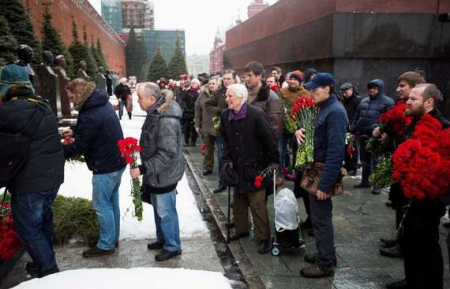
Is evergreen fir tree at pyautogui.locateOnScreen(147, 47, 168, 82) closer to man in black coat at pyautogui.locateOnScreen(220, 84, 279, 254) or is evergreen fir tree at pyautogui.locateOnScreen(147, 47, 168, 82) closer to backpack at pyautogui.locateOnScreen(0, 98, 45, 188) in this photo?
man in black coat at pyautogui.locateOnScreen(220, 84, 279, 254)

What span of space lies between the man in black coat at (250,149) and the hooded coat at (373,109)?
293 cm

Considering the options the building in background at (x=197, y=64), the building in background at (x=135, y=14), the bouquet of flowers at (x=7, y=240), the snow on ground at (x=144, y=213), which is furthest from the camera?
the building in background at (x=197, y=64)

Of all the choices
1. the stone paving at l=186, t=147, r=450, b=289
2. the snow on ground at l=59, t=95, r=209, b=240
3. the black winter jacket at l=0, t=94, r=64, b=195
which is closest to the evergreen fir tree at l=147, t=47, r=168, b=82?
the snow on ground at l=59, t=95, r=209, b=240

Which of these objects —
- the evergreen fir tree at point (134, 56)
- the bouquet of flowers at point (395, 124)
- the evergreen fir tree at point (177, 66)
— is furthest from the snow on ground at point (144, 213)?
the evergreen fir tree at point (134, 56)

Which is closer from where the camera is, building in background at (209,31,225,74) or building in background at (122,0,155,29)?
building in background at (209,31,225,74)

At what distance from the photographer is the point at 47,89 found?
1246 cm

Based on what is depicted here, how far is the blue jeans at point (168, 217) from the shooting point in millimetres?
4215

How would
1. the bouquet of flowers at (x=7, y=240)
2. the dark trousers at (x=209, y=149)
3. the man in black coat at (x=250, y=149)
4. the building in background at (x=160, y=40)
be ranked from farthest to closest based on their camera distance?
1. the building in background at (x=160, y=40)
2. the dark trousers at (x=209, y=149)
3. the man in black coat at (x=250, y=149)
4. the bouquet of flowers at (x=7, y=240)

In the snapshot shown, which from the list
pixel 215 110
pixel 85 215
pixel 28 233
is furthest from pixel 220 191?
pixel 28 233

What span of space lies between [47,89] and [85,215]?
350 inches

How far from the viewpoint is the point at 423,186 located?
2.93 metres

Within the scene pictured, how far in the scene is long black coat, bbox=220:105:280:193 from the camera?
4.32m

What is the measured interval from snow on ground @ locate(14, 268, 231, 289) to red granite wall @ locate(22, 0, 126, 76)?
19.3 meters

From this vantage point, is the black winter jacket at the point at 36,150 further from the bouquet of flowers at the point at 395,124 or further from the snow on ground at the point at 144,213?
the bouquet of flowers at the point at 395,124
